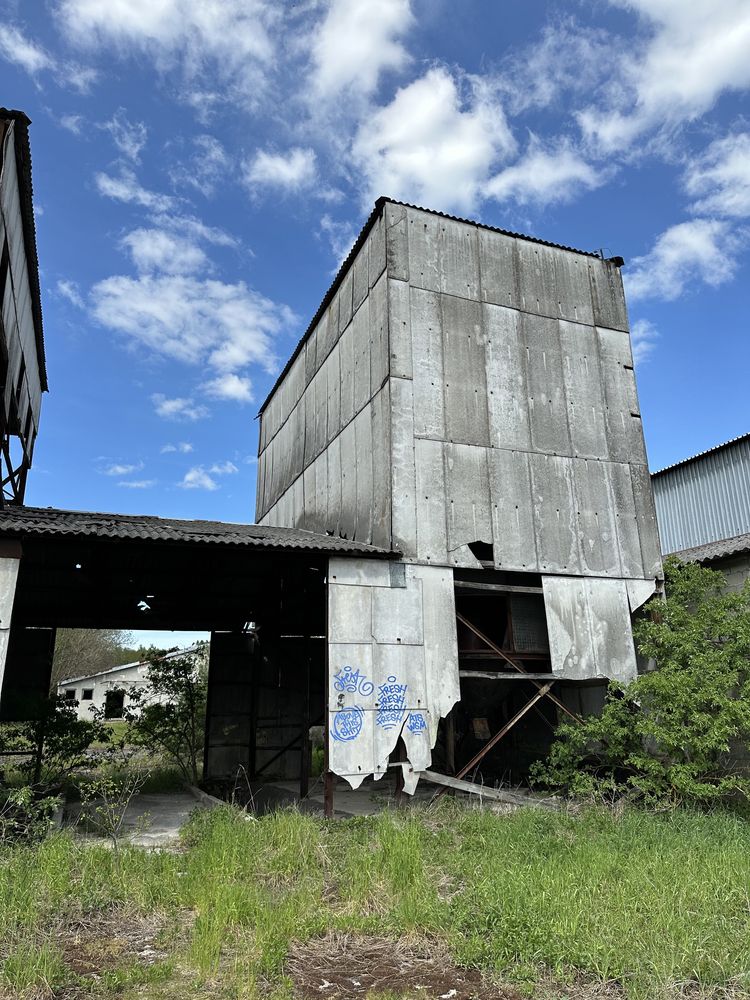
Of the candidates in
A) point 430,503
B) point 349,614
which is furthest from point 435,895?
point 430,503

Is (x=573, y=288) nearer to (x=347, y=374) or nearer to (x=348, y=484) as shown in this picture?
(x=347, y=374)

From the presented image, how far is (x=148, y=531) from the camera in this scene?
29.6 ft

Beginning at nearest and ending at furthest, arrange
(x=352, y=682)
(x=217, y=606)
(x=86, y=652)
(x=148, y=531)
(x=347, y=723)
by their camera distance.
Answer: (x=148, y=531) < (x=347, y=723) < (x=352, y=682) < (x=217, y=606) < (x=86, y=652)

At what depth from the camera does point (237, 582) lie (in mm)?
14117

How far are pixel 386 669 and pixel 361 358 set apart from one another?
582 cm

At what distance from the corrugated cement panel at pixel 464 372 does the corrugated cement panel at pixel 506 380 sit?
0.47 feet

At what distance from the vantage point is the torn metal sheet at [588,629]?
1127 cm

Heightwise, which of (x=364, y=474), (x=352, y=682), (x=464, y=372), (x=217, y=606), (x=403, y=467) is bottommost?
(x=352, y=682)

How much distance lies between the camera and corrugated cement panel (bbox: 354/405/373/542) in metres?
11.6

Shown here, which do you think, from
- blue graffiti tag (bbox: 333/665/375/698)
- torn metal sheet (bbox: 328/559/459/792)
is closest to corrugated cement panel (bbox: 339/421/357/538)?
torn metal sheet (bbox: 328/559/459/792)

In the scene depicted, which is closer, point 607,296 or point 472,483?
point 472,483

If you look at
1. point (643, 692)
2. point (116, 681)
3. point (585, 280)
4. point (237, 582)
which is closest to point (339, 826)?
point (643, 692)

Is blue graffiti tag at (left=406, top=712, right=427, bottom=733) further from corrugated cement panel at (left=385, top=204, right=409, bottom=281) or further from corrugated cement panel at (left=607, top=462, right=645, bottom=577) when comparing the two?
corrugated cement panel at (left=385, top=204, right=409, bottom=281)

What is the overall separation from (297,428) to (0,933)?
12.1 m
